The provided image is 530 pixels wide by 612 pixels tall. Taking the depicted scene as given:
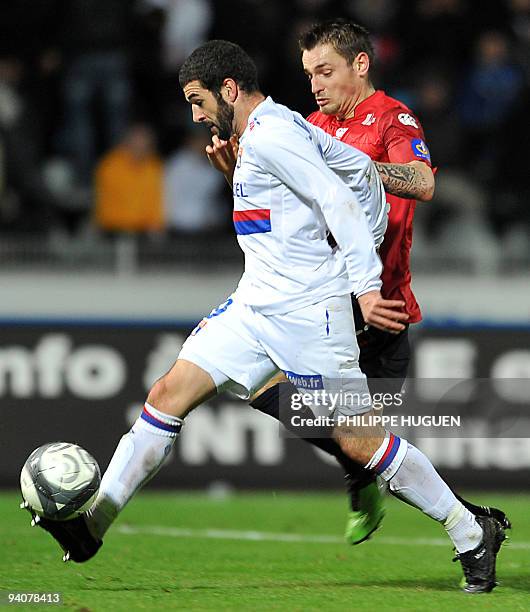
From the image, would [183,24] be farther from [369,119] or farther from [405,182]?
[405,182]

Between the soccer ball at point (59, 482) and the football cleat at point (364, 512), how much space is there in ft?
4.14

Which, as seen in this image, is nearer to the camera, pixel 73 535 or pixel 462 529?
pixel 73 535

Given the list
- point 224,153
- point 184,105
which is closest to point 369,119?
point 224,153

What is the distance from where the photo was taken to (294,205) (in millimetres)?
5414

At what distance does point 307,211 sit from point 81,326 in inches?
204

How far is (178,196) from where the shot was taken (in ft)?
37.8

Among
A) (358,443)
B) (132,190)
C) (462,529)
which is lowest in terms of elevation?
(462,529)

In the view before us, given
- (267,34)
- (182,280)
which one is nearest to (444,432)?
(182,280)

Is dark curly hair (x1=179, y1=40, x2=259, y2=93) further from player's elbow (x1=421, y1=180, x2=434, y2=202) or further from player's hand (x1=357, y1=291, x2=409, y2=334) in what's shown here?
player's hand (x1=357, y1=291, x2=409, y2=334)

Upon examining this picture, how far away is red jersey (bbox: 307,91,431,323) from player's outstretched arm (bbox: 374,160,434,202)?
0.26m

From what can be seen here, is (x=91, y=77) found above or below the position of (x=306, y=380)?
above

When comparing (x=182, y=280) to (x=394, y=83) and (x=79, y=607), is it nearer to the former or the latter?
(x=394, y=83)

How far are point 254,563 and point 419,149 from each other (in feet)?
7.25

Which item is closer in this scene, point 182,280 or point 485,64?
point 182,280
